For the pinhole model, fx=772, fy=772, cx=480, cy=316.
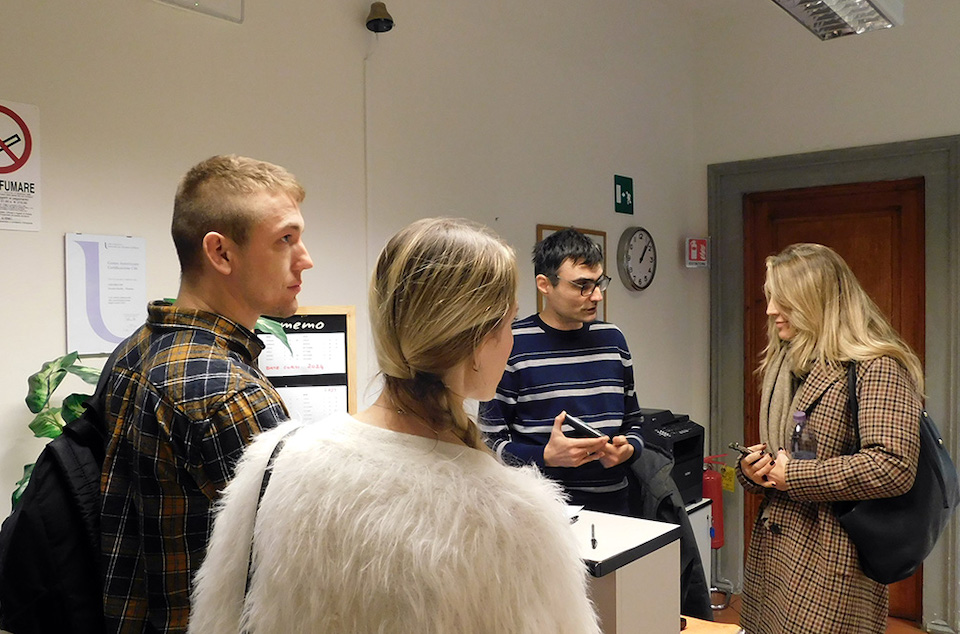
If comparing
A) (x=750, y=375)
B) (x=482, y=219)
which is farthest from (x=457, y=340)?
(x=750, y=375)

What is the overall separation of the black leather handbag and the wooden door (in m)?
2.06

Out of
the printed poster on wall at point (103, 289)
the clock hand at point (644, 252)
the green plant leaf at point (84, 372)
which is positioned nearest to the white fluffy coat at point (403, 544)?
the green plant leaf at point (84, 372)

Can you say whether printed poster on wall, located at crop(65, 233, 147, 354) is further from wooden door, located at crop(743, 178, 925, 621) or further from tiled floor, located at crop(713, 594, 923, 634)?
wooden door, located at crop(743, 178, 925, 621)

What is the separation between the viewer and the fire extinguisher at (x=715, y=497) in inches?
167

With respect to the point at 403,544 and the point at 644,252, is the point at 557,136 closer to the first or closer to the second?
the point at 644,252

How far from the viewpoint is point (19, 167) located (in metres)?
1.95

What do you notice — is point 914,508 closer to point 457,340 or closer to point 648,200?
point 457,340

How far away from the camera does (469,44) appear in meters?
3.21

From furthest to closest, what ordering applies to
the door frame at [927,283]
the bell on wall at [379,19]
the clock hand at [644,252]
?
the clock hand at [644,252], the door frame at [927,283], the bell on wall at [379,19]

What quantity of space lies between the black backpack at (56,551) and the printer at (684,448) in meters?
2.70

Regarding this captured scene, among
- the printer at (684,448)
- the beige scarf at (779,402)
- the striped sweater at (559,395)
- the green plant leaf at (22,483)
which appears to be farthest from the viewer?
the printer at (684,448)

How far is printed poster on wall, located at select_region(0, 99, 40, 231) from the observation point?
1.92 m

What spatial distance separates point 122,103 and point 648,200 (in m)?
2.89

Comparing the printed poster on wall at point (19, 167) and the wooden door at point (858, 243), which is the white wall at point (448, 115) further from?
the wooden door at point (858, 243)
